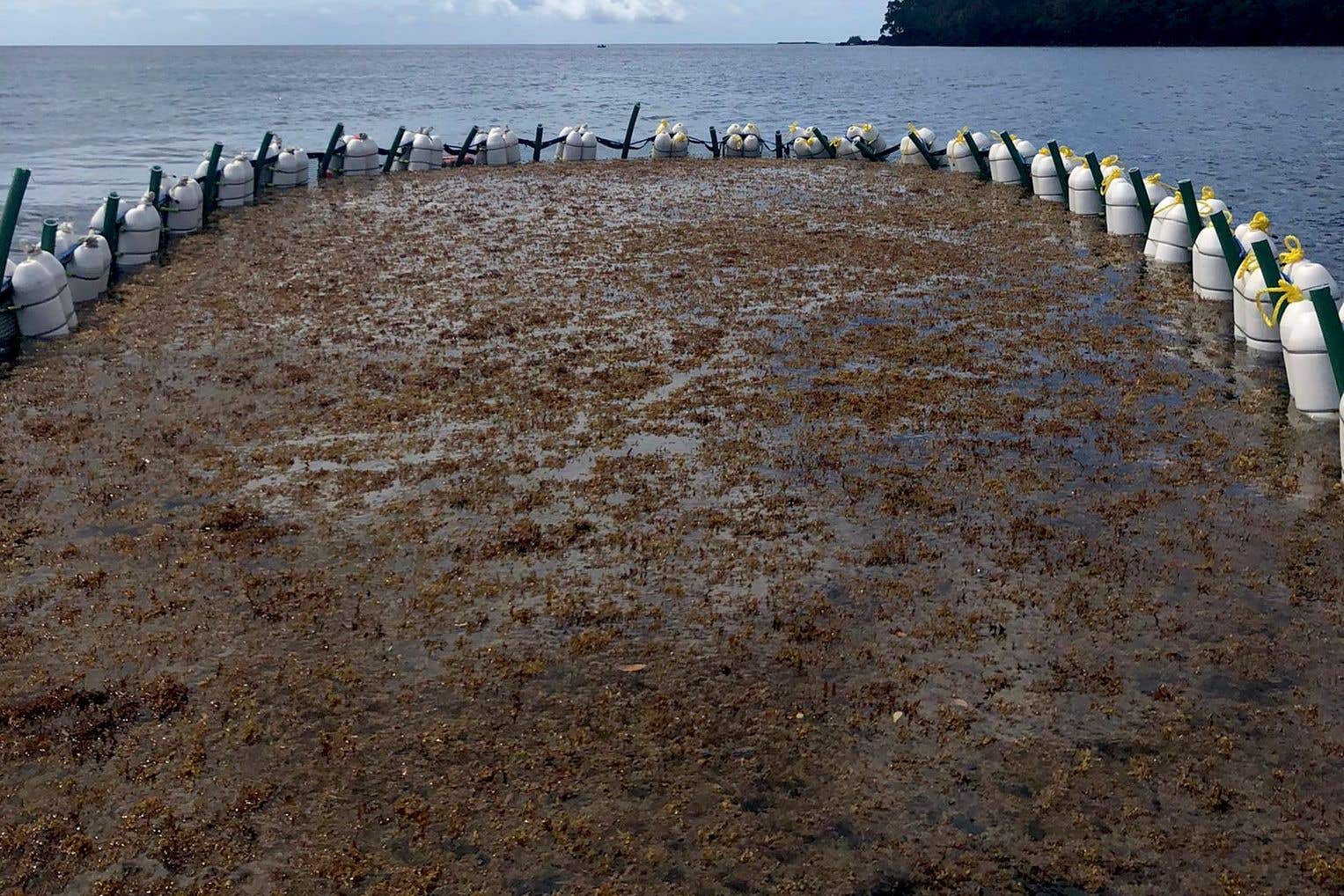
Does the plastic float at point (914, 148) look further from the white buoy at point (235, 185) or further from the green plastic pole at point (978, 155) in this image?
the white buoy at point (235, 185)

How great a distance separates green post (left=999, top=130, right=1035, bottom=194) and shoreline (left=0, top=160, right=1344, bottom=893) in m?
12.5

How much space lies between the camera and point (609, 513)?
32.5ft

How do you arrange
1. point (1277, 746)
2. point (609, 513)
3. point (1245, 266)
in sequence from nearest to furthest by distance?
point (1277, 746)
point (609, 513)
point (1245, 266)

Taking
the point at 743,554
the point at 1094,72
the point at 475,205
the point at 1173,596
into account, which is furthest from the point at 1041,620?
the point at 1094,72

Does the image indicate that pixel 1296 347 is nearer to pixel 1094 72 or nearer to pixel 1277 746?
pixel 1277 746

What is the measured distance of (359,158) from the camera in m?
31.9

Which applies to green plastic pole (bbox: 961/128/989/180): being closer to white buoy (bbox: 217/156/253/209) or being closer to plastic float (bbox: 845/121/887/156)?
plastic float (bbox: 845/121/887/156)

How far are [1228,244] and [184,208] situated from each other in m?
19.0

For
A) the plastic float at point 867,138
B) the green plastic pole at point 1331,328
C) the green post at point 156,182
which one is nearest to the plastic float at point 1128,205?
the green plastic pole at point 1331,328

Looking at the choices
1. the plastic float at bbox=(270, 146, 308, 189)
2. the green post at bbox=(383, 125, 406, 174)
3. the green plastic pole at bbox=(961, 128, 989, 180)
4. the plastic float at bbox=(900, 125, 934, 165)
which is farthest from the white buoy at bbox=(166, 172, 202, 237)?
the plastic float at bbox=(900, 125, 934, 165)

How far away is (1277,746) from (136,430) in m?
10.5

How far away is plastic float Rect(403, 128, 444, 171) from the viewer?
33.6 metres

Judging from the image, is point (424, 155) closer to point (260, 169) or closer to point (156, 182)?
point (260, 169)

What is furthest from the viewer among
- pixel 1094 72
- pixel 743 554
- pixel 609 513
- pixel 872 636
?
pixel 1094 72
